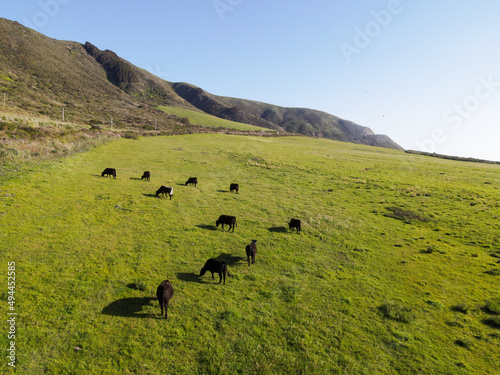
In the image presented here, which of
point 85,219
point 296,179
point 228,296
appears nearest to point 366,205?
point 296,179

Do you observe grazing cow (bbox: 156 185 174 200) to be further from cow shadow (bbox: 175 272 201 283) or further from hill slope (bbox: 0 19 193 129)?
hill slope (bbox: 0 19 193 129)

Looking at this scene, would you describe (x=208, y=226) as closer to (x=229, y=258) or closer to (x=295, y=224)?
(x=229, y=258)

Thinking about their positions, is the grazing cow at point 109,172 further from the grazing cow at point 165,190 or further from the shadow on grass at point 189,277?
the shadow on grass at point 189,277

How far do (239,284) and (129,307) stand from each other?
5566mm

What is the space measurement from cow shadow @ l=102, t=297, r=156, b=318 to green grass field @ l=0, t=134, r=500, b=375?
8 cm

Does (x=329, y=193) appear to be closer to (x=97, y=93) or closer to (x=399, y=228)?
(x=399, y=228)

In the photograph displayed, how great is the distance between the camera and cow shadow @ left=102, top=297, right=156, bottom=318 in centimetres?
1015

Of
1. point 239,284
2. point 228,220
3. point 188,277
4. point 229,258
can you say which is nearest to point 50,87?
point 228,220

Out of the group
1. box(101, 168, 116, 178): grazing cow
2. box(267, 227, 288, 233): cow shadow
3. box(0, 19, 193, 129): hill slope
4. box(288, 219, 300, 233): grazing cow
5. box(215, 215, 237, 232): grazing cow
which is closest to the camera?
box(215, 215, 237, 232): grazing cow

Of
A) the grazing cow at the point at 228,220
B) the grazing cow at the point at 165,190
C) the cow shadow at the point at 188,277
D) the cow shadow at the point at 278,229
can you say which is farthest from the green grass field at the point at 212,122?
the cow shadow at the point at 188,277

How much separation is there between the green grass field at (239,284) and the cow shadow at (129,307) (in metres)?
0.08

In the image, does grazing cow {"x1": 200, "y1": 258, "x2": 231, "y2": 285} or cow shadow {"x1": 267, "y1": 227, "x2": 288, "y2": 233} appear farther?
cow shadow {"x1": 267, "y1": 227, "x2": 288, "y2": 233}

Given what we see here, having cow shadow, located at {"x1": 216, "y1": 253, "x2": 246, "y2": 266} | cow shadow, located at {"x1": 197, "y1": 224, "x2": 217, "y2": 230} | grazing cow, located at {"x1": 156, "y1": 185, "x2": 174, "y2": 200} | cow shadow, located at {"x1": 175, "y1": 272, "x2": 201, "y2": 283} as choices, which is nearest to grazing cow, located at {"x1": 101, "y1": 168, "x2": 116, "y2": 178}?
grazing cow, located at {"x1": 156, "y1": 185, "x2": 174, "y2": 200}

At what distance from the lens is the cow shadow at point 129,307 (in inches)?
400
